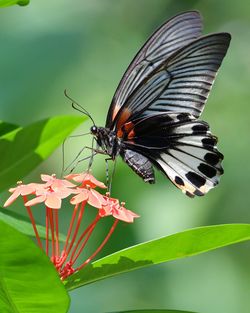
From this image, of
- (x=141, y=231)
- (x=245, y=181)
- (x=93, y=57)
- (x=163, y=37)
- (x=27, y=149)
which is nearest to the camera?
(x=27, y=149)

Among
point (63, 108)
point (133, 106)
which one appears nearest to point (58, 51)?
point (63, 108)

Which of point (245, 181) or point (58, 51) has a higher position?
point (58, 51)

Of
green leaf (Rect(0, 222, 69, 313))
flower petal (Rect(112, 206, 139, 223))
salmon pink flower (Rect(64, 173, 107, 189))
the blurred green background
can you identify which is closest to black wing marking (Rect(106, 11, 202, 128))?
salmon pink flower (Rect(64, 173, 107, 189))

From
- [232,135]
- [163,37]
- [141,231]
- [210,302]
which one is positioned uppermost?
[163,37]

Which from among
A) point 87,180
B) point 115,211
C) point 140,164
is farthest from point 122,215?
point 140,164

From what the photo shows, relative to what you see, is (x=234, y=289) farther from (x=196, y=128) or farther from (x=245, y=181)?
(x=196, y=128)

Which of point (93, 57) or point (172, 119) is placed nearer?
point (172, 119)

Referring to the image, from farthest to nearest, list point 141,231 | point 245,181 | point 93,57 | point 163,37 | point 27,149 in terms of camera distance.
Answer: point 93,57 → point 245,181 → point 141,231 → point 163,37 → point 27,149

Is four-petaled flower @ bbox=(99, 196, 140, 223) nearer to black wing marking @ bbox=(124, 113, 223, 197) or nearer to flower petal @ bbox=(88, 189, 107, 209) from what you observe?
flower petal @ bbox=(88, 189, 107, 209)
